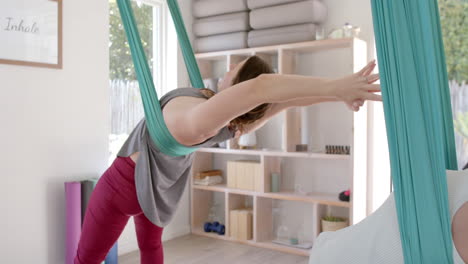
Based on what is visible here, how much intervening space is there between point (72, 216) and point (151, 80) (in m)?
1.54

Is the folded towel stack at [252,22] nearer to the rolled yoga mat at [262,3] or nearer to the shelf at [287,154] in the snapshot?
the rolled yoga mat at [262,3]

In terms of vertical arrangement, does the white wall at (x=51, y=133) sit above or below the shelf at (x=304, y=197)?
above

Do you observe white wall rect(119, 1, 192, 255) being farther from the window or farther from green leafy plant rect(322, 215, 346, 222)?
green leafy plant rect(322, 215, 346, 222)

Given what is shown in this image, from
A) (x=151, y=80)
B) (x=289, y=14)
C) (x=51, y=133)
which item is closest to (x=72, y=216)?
(x=51, y=133)

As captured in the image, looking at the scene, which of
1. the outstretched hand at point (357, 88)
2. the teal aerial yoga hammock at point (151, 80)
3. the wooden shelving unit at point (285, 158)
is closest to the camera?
the outstretched hand at point (357, 88)

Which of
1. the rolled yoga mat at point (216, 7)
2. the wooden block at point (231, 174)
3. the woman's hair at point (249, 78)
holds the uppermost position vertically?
the rolled yoga mat at point (216, 7)

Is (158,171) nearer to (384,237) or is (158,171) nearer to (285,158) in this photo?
(384,237)

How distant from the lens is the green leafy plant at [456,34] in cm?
304

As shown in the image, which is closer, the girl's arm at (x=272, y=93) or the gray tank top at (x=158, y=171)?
the girl's arm at (x=272, y=93)

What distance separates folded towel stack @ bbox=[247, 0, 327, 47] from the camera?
11.2ft

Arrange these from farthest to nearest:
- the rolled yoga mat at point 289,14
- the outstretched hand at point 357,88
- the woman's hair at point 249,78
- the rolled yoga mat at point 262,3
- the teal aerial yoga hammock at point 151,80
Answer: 1. the rolled yoga mat at point 262,3
2. the rolled yoga mat at point 289,14
3. the woman's hair at point 249,78
4. the teal aerial yoga hammock at point 151,80
5. the outstretched hand at point 357,88

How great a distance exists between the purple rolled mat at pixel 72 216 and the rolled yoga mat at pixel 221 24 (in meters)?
1.87

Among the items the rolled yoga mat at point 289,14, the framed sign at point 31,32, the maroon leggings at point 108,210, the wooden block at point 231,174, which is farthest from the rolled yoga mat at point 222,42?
the maroon leggings at point 108,210

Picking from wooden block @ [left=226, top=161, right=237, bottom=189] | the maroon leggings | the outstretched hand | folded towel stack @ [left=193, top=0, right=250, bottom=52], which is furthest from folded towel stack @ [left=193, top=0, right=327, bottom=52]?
the outstretched hand
